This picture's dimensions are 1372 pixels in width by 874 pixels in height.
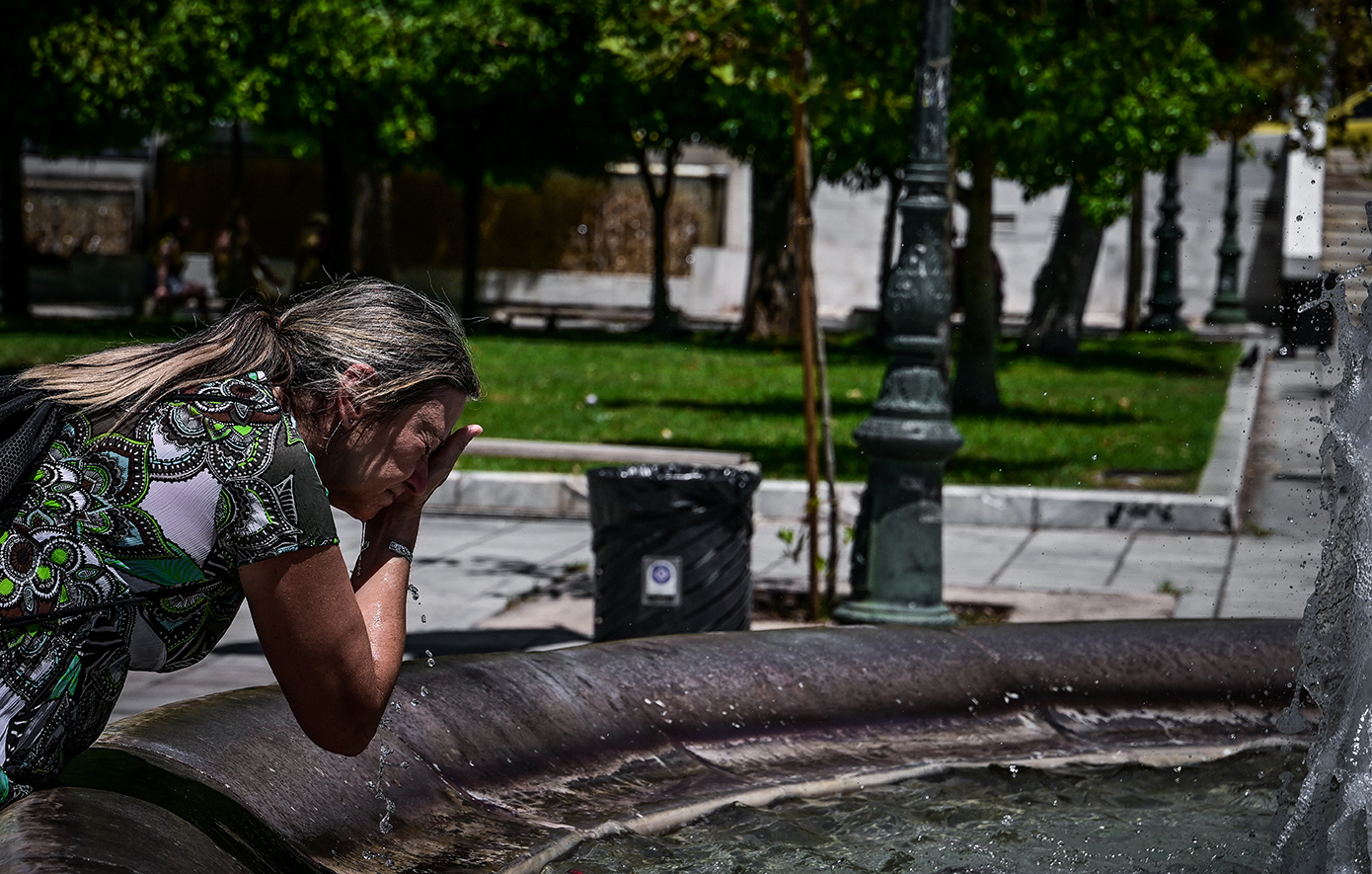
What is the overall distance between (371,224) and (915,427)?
68.6 ft

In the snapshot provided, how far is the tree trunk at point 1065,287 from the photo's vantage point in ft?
63.7

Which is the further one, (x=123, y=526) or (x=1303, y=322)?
(x=1303, y=322)

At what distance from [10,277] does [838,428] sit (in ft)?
51.7

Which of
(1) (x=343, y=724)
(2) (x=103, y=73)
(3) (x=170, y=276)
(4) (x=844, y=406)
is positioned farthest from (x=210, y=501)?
(3) (x=170, y=276)

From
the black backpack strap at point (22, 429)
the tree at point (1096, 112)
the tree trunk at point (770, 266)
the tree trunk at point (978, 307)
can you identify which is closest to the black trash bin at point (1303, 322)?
the tree at point (1096, 112)

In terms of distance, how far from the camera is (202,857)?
6.99 ft

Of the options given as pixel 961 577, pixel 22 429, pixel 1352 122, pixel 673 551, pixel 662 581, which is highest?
pixel 1352 122

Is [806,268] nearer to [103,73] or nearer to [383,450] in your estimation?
[383,450]

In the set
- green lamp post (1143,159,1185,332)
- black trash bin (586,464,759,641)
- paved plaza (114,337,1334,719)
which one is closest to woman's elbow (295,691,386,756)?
paved plaza (114,337,1334,719)

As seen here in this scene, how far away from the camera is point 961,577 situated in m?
7.80

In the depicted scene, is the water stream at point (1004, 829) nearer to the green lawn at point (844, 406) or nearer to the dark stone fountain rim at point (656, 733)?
the dark stone fountain rim at point (656, 733)

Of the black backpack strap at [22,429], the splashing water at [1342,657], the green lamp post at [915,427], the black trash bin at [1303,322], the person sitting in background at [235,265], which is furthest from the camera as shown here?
the person sitting in background at [235,265]

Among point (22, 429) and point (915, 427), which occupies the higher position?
point (22, 429)

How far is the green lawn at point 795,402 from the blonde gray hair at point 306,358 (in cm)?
606
